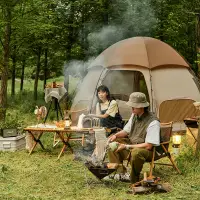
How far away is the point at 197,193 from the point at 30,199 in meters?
2.05

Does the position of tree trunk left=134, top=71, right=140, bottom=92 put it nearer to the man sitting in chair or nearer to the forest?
the forest

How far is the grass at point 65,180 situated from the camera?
16.2 feet

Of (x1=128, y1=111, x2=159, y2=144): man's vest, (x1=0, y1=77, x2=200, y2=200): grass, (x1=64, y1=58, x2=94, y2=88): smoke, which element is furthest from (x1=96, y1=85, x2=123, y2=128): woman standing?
(x1=64, y1=58, x2=94, y2=88): smoke

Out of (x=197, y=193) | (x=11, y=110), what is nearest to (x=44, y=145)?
(x=197, y=193)

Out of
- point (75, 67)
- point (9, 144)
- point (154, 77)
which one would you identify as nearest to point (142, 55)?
point (154, 77)

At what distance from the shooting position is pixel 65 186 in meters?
5.37

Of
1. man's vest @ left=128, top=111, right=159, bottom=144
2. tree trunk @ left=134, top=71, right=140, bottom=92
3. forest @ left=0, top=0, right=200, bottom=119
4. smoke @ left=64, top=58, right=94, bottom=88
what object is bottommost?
man's vest @ left=128, top=111, right=159, bottom=144

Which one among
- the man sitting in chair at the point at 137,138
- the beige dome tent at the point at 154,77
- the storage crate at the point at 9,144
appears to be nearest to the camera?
the man sitting in chair at the point at 137,138

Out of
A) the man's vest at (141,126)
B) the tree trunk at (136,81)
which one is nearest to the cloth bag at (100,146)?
the man's vest at (141,126)

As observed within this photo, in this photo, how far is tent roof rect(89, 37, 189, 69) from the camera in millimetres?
9586

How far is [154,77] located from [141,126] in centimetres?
421

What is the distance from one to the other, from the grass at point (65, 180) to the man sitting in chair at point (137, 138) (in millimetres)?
315

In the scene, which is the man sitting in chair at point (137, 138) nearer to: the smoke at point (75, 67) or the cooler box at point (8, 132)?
the cooler box at point (8, 132)

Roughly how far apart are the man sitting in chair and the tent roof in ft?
13.4
